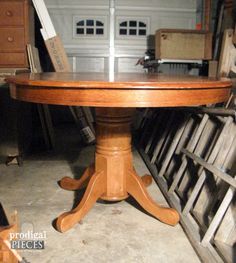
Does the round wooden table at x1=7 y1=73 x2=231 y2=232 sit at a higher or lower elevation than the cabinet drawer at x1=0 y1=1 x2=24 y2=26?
lower

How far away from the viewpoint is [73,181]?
6.49 ft

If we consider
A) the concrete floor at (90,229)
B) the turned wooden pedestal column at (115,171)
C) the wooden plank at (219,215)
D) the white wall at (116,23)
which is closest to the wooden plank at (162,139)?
the concrete floor at (90,229)

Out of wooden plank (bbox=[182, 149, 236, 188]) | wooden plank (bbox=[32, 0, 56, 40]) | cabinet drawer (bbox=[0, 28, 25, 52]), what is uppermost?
wooden plank (bbox=[32, 0, 56, 40])

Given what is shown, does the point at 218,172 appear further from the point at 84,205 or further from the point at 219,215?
the point at 84,205

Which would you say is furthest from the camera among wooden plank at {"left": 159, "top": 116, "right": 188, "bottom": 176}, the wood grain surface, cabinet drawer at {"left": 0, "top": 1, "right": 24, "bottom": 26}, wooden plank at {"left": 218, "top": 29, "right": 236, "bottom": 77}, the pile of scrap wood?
the pile of scrap wood

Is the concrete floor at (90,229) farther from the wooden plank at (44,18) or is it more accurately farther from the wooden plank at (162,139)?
the wooden plank at (44,18)

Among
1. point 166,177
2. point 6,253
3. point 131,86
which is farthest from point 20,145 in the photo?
point 131,86

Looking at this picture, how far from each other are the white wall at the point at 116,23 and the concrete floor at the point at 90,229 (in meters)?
2.18

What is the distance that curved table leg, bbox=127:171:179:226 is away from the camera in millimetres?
1527

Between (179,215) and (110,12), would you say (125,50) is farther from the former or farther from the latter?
(179,215)

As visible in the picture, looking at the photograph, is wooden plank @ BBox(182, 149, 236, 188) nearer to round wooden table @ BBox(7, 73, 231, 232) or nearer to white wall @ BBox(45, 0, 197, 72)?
round wooden table @ BBox(7, 73, 231, 232)

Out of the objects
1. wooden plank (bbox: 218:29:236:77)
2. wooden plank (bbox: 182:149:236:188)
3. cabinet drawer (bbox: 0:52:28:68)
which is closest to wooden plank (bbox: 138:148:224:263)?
wooden plank (bbox: 182:149:236:188)

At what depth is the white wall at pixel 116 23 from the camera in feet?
12.8

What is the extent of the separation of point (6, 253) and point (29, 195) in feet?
2.87
